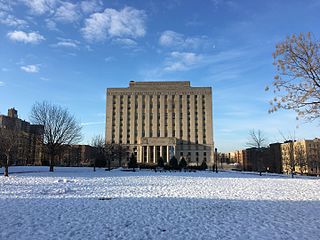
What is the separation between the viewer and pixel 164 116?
111m

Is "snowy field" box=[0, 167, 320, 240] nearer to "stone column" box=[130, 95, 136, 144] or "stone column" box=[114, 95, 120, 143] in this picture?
"stone column" box=[130, 95, 136, 144]

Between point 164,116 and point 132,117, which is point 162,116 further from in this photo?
point 132,117

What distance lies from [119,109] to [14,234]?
107m

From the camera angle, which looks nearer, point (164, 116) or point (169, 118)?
point (169, 118)

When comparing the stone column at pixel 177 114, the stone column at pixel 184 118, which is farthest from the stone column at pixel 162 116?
the stone column at pixel 184 118

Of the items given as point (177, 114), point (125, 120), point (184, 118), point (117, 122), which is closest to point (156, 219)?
point (184, 118)

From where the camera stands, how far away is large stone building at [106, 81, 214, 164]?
108m

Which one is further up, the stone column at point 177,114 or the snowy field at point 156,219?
the stone column at point 177,114

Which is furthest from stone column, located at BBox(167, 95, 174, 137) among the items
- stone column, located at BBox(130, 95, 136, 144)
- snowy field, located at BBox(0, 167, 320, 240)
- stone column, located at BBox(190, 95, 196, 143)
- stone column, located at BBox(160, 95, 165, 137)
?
snowy field, located at BBox(0, 167, 320, 240)

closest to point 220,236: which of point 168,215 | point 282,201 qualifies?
point 168,215

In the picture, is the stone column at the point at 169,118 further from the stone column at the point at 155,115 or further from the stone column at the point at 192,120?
the stone column at the point at 192,120

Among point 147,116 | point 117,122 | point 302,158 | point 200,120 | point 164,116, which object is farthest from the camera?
point 117,122

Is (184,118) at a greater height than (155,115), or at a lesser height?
lesser

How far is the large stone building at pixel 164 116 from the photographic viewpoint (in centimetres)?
10825
